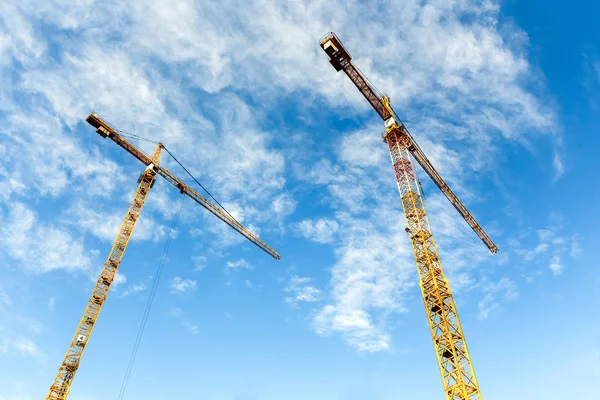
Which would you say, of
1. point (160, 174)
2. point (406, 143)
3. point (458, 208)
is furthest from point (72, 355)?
point (458, 208)

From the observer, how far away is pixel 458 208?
5531 cm

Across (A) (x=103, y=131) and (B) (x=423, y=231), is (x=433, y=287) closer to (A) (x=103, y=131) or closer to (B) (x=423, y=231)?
(B) (x=423, y=231)

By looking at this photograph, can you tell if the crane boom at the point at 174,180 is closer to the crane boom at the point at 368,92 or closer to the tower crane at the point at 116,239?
the tower crane at the point at 116,239

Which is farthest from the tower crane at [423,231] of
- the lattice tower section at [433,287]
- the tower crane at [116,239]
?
the tower crane at [116,239]

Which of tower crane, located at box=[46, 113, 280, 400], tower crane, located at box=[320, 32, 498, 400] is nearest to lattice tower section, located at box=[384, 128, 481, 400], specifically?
tower crane, located at box=[320, 32, 498, 400]

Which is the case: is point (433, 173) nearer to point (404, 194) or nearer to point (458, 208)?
point (458, 208)

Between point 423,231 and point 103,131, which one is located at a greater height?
point 103,131

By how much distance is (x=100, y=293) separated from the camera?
43906mm

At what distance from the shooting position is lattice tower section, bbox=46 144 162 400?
1523 inches

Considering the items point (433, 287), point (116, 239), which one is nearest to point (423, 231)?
point (433, 287)

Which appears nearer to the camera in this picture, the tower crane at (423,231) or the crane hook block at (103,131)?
the tower crane at (423,231)

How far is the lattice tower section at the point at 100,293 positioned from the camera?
127ft

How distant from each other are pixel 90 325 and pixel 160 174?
24.2m

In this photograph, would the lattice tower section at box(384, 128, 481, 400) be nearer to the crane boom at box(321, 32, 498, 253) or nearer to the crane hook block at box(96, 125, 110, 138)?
the crane boom at box(321, 32, 498, 253)
